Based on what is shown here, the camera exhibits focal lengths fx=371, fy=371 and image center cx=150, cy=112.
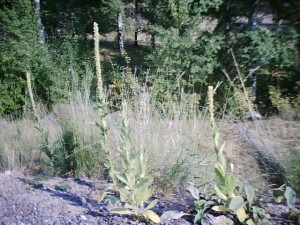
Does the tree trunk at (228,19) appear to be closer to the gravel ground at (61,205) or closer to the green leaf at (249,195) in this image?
the gravel ground at (61,205)

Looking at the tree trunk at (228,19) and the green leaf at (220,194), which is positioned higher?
the tree trunk at (228,19)

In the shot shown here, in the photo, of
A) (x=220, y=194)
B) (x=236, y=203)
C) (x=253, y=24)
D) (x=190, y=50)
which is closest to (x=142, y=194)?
(x=220, y=194)

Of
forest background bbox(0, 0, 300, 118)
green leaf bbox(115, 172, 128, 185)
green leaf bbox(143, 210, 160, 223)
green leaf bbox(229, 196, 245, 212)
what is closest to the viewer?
green leaf bbox(229, 196, 245, 212)

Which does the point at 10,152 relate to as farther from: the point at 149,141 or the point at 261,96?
the point at 261,96

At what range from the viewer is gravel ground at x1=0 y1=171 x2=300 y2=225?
2.71 m

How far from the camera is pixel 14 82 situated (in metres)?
13.4

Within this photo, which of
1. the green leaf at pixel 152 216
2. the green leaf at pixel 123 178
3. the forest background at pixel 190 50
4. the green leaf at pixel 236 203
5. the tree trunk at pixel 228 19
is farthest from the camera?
the tree trunk at pixel 228 19

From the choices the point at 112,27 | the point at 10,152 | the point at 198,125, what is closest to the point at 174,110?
the point at 198,125

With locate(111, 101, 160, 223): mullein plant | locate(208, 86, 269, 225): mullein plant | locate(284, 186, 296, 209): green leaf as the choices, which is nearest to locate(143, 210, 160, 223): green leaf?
locate(111, 101, 160, 223): mullein plant

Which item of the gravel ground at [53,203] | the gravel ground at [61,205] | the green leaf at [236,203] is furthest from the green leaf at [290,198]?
the gravel ground at [53,203]

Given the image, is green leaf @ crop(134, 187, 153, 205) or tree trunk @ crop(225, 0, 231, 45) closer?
green leaf @ crop(134, 187, 153, 205)

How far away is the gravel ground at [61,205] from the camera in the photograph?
2715 mm

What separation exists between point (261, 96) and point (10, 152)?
9075 mm

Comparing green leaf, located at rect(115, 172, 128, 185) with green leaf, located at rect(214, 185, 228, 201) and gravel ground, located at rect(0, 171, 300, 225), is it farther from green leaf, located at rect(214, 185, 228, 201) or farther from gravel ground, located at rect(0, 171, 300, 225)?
green leaf, located at rect(214, 185, 228, 201)
